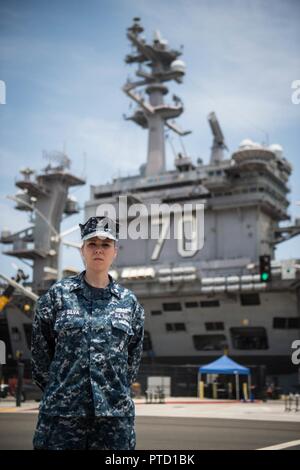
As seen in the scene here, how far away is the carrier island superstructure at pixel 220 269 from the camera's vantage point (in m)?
46.3

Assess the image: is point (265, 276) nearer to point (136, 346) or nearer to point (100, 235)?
point (136, 346)

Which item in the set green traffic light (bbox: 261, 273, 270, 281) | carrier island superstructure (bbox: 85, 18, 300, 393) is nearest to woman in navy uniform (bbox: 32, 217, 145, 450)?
green traffic light (bbox: 261, 273, 270, 281)

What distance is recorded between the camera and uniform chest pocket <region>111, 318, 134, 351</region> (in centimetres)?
450

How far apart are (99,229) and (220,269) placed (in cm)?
4470

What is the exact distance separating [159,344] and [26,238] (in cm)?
2044

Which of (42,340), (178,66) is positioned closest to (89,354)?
(42,340)

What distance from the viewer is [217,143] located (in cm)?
5916

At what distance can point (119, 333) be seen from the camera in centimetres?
453

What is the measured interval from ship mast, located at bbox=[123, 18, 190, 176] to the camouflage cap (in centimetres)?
5373

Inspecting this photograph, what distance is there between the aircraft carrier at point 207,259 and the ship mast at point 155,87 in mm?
120

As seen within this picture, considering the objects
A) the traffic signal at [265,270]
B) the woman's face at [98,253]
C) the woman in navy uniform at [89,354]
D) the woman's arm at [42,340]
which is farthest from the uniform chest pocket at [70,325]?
the traffic signal at [265,270]

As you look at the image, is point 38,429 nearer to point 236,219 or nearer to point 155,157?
point 236,219

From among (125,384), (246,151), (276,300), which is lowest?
(125,384)

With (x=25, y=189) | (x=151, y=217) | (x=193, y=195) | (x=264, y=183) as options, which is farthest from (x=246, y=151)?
(x=25, y=189)
